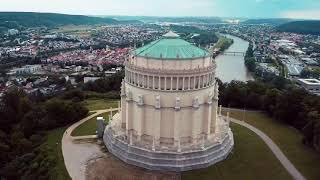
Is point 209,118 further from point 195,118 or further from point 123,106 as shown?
point 123,106

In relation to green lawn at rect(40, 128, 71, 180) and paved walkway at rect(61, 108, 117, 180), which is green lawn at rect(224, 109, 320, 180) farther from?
green lawn at rect(40, 128, 71, 180)

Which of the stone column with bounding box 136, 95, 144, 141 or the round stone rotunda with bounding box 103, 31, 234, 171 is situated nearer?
the round stone rotunda with bounding box 103, 31, 234, 171

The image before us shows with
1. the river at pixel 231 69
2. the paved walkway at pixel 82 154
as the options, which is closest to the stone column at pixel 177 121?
the paved walkway at pixel 82 154

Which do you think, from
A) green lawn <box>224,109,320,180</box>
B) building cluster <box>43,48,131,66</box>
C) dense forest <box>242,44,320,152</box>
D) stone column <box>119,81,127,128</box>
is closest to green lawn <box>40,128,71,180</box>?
stone column <box>119,81,127,128</box>

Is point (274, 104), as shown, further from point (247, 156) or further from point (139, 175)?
point (139, 175)

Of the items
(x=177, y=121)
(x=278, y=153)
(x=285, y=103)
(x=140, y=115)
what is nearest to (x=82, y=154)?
(x=140, y=115)
